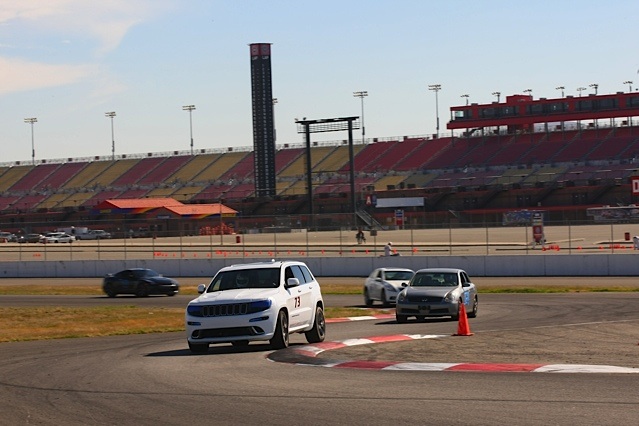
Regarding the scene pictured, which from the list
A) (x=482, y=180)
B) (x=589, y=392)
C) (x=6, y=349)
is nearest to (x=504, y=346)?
(x=589, y=392)

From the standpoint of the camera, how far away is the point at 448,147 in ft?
427

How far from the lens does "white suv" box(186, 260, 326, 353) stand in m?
17.9

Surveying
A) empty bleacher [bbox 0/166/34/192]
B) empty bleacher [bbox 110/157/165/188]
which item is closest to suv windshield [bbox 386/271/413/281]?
empty bleacher [bbox 110/157/165/188]

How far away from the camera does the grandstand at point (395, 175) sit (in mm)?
104062

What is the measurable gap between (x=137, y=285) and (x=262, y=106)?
69.0 metres

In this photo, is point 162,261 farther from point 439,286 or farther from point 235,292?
point 235,292

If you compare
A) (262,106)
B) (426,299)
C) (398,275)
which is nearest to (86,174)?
(262,106)

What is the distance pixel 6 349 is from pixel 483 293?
2265 centimetres

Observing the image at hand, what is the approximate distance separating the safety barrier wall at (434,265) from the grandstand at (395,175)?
136 ft

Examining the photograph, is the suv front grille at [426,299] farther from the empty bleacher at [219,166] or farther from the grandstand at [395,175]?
the empty bleacher at [219,166]

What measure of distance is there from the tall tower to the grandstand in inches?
188

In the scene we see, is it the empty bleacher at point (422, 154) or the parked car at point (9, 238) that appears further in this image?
the empty bleacher at point (422, 154)

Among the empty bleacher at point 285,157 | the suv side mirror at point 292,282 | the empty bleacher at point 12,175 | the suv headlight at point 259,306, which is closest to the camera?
the suv headlight at point 259,306

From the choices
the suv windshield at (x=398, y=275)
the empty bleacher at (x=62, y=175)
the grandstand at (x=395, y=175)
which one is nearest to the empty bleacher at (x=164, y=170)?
the grandstand at (x=395, y=175)
